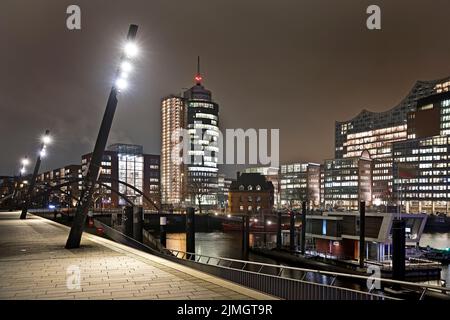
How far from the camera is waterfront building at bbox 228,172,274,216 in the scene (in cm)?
12638

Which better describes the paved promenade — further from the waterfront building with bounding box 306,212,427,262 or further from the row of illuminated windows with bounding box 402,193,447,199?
the row of illuminated windows with bounding box 402,193,447,199

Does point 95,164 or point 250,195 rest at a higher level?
point 95,164

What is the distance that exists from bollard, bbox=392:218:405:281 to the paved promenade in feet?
47.0

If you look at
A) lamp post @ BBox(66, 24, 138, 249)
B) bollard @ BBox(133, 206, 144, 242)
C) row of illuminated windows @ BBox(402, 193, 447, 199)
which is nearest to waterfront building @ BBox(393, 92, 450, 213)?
row of illuminated windows @ BBox(402, 193, 447, 199)

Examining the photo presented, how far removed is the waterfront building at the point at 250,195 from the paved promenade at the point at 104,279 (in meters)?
109

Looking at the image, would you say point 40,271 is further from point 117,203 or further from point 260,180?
point 117,203

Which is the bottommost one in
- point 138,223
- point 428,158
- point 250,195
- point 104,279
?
point 250,195

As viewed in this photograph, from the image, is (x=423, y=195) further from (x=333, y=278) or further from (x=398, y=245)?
(x=333, y=278)

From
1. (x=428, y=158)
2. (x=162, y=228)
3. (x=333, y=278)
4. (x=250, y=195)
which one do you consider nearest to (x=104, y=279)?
(x=333, y=278)

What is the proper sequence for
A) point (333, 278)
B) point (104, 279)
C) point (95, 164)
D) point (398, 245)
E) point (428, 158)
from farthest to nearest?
1. point (428, 158)
2. point (398, 245)
3. point (95, 164)
4. point (333, 278)
5. point (104, 279)

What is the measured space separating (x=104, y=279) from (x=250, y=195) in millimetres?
116639

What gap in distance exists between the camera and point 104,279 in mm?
11977
